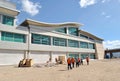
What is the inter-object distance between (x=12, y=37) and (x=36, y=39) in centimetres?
608

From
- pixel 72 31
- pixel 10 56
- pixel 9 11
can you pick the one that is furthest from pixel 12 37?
pixel 72 31

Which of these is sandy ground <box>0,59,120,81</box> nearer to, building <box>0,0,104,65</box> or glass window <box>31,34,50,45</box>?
building <box>0,0,104,65</box>

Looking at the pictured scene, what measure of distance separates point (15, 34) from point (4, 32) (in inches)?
90.4

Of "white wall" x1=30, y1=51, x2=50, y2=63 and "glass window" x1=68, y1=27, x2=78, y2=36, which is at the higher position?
"glass window" x1=68, y1=27, x2=78, y2=36

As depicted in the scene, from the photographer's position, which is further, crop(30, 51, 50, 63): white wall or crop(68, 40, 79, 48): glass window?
crop(68, 40, 79, 48): glass window

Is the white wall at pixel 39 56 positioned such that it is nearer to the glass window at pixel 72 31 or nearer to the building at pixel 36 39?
the building at pixel 36 39

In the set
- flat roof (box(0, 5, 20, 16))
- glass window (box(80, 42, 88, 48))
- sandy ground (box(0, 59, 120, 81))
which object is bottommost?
sandy ground (box(0, 59, 120, 81))

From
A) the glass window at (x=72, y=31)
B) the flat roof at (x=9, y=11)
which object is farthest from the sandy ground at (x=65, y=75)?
the glass window at (x=72, y=31)

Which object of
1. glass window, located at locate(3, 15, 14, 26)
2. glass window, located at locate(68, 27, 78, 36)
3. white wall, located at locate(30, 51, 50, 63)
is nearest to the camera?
glass window, located at locate(3, 15, 14, 26)

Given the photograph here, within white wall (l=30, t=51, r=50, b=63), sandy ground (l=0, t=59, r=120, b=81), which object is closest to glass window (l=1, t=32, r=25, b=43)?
white wall (l=30, t=51, r=50, b=63)

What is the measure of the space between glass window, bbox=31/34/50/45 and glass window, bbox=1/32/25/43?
2.84 meters

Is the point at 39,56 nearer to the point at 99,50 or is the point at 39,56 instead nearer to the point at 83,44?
the point at 83,44

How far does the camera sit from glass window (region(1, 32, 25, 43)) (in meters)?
26.6

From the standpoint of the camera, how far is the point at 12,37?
2783 cm
